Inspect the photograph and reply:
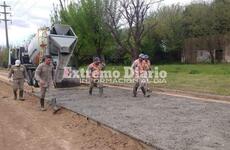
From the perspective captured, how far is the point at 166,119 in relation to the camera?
11055 millimetres

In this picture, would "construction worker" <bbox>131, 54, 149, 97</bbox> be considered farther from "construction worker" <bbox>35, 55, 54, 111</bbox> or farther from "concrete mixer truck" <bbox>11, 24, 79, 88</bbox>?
"concrete mixer truck" <bbox>11, 24, 79, 88</bbox>

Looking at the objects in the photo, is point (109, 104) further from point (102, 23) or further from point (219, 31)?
point (219, 31)

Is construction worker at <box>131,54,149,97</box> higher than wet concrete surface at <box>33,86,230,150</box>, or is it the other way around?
construction worker at <box>131,54,149,97</box>

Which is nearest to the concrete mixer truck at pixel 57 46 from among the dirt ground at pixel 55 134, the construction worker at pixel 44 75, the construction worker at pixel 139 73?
the construction worker at pixel 139 73

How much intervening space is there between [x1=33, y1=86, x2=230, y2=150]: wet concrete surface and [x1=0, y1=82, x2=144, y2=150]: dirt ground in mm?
315

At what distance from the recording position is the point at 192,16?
2012 inches

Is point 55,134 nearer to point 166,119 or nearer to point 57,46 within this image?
point 166,119

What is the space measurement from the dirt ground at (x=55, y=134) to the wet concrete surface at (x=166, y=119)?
31cm

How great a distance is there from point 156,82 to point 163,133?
1576 cm

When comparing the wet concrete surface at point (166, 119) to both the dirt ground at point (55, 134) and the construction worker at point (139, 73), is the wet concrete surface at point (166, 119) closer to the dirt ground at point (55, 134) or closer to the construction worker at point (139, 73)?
the dirt ground at point (55, 134)

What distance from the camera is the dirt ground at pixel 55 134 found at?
9000mm

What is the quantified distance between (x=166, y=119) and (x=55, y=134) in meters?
2.88

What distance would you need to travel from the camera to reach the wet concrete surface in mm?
8359

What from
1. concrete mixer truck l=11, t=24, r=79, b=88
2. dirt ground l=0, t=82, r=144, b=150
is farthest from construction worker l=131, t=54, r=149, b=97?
concrete mixer truck l=11, t=24, r=79, b=88
